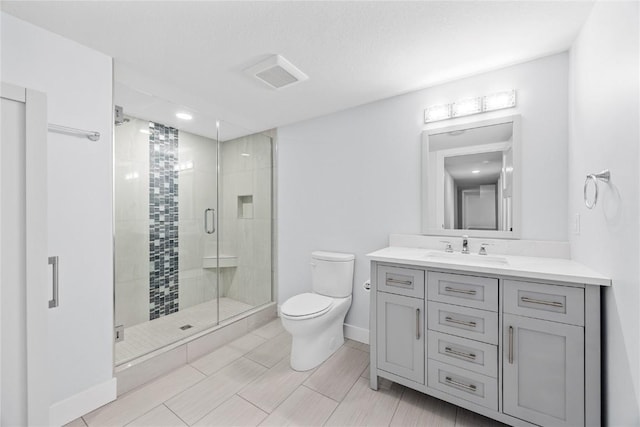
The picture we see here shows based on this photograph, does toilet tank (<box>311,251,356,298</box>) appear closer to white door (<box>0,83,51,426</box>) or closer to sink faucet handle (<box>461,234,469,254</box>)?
sink faucet handle (<box>461,234,469,254</box>)

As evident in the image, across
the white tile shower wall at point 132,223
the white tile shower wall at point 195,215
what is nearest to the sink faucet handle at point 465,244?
the white tile shower wall at point 195,215

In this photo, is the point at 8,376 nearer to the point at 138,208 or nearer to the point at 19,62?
the point at 19,62

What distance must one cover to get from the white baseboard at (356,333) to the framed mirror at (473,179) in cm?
111

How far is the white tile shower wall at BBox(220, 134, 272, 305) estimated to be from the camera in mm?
3035

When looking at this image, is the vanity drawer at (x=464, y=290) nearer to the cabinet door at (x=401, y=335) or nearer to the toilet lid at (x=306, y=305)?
the cabinet door at (x=401, y=335)

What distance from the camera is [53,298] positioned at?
1.39 metres

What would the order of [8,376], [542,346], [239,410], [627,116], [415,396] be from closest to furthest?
[8,376] < [627,116] < [542,346] < [239,410] < [415,396]

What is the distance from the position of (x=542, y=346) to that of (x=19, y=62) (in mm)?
2976

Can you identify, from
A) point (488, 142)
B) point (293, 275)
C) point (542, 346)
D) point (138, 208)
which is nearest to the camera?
point (542, 346)

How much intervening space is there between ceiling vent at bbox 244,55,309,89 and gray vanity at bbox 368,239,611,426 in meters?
1.40

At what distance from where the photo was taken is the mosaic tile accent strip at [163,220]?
2.64m

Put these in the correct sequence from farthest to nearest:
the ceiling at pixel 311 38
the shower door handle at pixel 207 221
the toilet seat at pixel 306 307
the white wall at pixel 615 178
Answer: the shower door handle at pixel 207 221 < the toilet seat at pixel 306 307 < the ceiling at pixel 311 38 < the white wall at pixel 615 178

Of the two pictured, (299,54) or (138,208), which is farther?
(138,208)

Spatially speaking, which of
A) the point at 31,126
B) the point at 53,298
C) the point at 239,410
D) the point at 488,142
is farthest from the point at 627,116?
the point at 53,298
